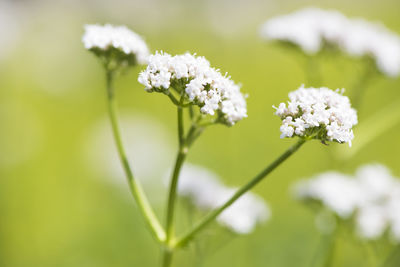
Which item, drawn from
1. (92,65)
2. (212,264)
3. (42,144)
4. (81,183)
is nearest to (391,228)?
(212,264)

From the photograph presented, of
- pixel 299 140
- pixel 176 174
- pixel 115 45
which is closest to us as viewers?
pixel 299 140

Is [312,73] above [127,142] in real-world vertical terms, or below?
above

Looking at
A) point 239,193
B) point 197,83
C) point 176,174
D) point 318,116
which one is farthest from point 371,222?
point 197,83

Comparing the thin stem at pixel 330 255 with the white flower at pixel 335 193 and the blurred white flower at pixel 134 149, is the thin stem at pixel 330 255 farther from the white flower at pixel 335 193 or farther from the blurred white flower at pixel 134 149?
the blurred white flower at pixel 134 149

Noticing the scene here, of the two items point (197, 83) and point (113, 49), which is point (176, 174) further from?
point (113, 49)

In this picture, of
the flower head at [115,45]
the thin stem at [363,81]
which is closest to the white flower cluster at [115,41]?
the flower head at [115,45]

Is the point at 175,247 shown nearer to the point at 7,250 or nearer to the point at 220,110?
the point at 220,110
